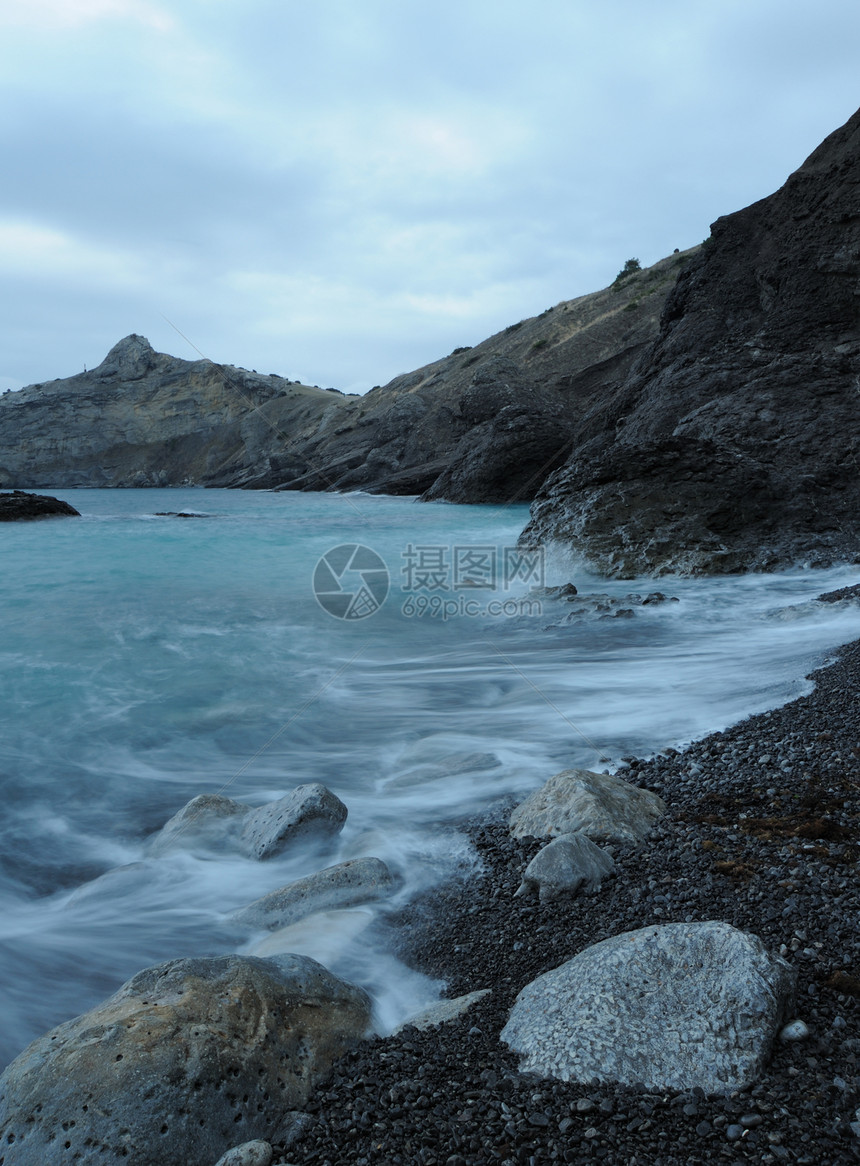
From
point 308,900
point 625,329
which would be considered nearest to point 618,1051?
point 308,900


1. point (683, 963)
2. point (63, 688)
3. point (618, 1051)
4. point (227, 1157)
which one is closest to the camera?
point (227, 1157)

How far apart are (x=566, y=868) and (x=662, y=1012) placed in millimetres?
892

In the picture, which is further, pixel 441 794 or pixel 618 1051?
pixel 441 794

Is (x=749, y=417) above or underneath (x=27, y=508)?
above

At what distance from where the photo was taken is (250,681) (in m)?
7.50

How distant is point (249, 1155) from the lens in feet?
6.01

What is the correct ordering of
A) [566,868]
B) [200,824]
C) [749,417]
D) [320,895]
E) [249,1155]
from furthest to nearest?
1. [749,417]
2. [200,824]
3. [320,895]
4. [566,868]
5. [249,1155]

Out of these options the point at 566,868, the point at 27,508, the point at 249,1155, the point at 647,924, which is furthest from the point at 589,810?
the point at 27,508

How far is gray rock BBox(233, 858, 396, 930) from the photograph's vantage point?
130 inches

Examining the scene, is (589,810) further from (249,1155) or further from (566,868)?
(249,1155)

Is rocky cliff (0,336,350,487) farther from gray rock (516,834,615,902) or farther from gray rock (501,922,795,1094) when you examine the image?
gray rock (501,922,795,1094)

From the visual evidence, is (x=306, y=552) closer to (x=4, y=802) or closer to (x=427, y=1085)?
(x=4, y=802)

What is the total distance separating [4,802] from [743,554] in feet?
31.6

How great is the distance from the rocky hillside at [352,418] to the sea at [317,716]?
7.53 m
